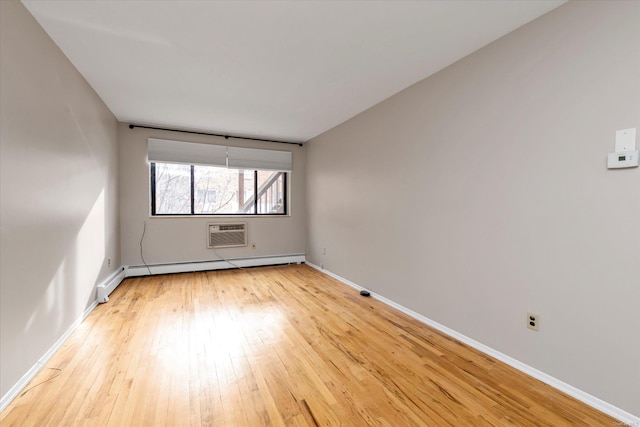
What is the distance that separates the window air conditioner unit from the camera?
4.54 meters

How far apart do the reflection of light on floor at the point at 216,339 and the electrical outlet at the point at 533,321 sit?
72.1 inches

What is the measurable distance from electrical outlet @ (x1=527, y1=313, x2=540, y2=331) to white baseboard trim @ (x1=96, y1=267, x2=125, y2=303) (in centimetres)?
400

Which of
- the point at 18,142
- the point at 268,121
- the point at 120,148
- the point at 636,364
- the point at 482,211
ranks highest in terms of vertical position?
the point at 268,121

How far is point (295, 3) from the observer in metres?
1.61

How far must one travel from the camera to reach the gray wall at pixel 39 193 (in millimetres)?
1491

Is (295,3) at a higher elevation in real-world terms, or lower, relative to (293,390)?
higher

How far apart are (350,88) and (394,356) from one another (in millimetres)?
2492

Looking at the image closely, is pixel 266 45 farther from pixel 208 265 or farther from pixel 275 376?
pixel 208 265

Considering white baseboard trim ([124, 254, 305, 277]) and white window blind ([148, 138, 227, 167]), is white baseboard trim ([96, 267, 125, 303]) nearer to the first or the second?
white baseboard trim ([124, 254, 305, 277])

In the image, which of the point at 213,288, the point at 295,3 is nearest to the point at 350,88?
the point at 295,3

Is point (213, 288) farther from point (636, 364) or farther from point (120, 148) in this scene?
point (636, 364)

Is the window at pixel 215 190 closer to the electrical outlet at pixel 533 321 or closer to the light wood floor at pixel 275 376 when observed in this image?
the light wood floor at pixel 275 376

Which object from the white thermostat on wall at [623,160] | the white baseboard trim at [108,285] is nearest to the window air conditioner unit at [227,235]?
the white baseboard trim at [108,285]

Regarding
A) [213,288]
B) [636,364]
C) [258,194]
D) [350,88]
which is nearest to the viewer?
[636,364]
